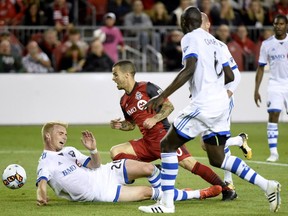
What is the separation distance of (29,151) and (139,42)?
7.94m

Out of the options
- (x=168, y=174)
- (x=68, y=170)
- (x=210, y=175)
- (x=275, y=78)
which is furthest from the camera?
(x=275, y=78)

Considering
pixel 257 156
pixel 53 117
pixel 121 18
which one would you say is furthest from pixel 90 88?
pixel 257 156

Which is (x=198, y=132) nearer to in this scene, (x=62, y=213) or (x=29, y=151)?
(x=62, y=213)

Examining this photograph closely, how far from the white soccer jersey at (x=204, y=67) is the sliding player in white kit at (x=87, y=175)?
138 cm

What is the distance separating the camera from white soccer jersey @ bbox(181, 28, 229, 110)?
32.2ft

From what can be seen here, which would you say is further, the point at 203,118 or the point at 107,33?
the point at 107,33

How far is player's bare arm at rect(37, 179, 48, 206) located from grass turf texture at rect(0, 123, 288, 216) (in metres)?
0.08

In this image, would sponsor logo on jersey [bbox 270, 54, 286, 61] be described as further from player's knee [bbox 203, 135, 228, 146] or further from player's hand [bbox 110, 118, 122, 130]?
player's knee [bbox 203, 135, 228, 146]

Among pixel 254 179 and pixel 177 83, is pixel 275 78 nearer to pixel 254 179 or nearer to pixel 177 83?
pixel 254 179

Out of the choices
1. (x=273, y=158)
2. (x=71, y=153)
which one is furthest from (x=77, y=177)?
(x=273, y=158)

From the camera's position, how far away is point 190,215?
9.95 metres

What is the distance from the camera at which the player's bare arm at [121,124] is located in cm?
1126

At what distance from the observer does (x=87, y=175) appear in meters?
10.8

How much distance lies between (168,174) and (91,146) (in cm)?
112
